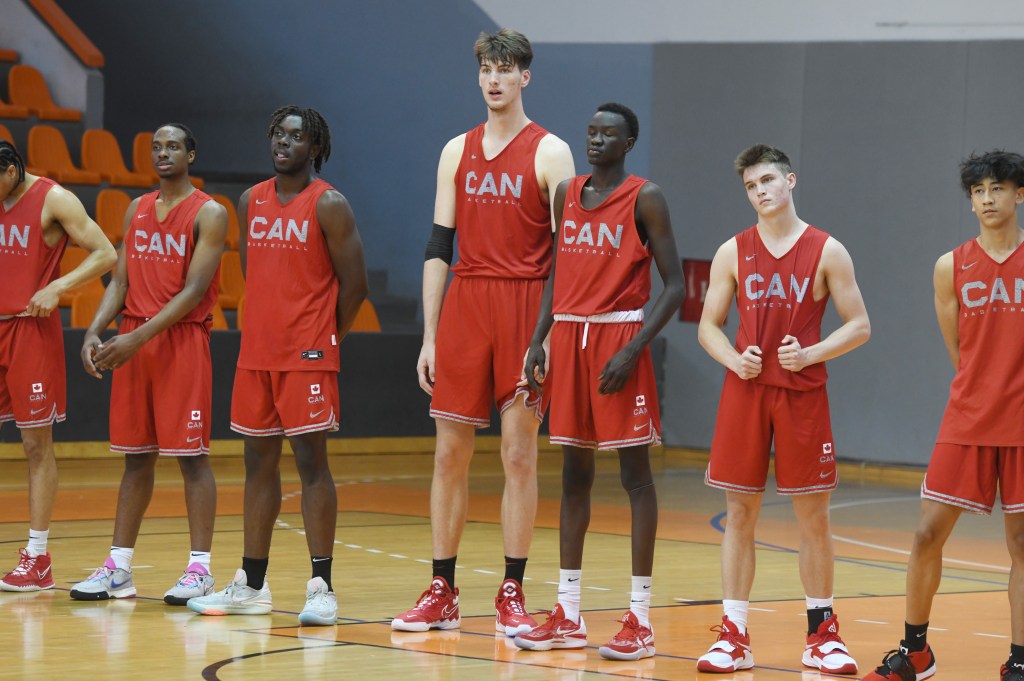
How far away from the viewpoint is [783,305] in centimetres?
539

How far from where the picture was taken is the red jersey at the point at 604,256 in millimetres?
5590

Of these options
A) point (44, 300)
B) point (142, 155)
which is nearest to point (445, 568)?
point (44, 300)

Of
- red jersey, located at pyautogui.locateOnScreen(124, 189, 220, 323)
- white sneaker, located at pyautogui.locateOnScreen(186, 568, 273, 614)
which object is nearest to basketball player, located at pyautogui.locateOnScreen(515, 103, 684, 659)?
white sneaker, located at pyautogui.locateOnScreen(186, 568, 273, 614)

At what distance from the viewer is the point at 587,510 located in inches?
224

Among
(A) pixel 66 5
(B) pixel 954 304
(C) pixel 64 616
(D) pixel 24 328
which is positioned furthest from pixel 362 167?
(B) pixel 954 304

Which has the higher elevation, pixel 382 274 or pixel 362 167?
pixel 362 167

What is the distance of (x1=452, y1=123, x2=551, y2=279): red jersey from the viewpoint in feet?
19.4

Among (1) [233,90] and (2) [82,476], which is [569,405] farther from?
(1) [233,90]

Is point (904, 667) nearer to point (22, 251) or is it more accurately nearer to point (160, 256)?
point (160, 256)

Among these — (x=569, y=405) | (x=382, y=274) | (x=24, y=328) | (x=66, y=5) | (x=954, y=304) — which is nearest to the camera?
(x=954, y=304)

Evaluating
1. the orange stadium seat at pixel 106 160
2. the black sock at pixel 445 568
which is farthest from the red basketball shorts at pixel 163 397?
the orange stadium seat at pixel 106 160

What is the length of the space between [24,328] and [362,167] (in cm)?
839

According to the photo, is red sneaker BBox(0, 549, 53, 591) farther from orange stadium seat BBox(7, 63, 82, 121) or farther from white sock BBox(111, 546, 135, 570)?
orange stadium seat BBox(7, 63, 82, 121)

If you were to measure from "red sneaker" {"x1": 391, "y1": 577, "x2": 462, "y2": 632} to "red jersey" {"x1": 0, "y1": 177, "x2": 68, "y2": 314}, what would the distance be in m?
2.15
